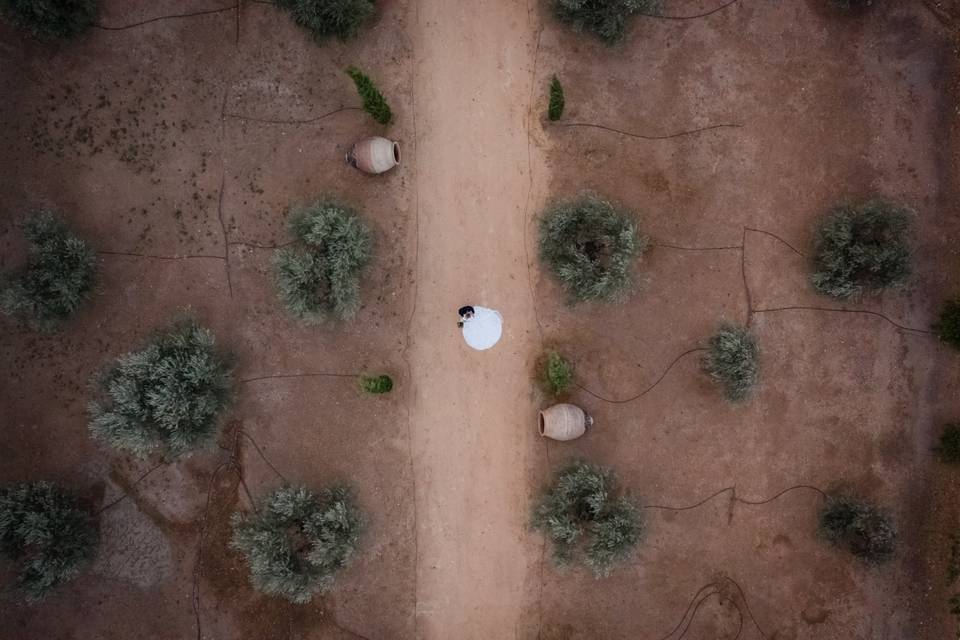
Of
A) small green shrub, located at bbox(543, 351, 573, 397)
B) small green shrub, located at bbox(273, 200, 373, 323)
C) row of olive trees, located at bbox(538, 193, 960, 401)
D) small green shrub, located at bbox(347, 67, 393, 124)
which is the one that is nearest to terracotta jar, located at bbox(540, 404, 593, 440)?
small green shrub, located at bbox(543, 351, 573, 397)

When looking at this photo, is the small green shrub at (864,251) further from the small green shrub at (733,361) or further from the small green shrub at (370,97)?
the small green shrub at (370,97)

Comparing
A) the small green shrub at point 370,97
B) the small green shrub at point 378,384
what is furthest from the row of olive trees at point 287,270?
the small green shrub at point 370,97

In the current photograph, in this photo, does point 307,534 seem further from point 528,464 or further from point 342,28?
point 342,28

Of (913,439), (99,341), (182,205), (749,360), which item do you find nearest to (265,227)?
(182,205)

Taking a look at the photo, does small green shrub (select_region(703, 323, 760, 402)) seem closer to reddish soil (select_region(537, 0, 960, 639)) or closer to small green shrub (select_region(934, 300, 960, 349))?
reddish soil (select_region(537, 0, 960, 639))

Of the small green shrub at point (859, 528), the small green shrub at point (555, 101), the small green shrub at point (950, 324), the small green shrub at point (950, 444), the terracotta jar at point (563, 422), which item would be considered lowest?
the small green shrub at point (859, 528)
